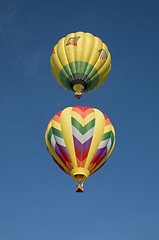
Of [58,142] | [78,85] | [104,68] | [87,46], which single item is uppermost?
[87,46]

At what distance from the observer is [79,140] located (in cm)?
2433

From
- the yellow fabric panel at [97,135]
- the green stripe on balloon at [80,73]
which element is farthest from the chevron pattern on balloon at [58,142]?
the green stripe on balloon at [80,73]

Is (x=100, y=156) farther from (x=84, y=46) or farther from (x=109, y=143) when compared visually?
(x=84, y=46)

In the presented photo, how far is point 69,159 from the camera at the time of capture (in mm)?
24172

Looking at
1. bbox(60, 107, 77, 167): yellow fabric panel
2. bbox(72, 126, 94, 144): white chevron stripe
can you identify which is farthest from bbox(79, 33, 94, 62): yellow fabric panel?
bbox(72, 126, 94, 144): white chevron stripe

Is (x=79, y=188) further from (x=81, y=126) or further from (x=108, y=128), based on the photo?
(x=108, y=128)

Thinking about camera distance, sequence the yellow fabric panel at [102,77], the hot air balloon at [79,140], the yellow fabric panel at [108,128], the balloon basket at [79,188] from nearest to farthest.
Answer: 1. the balloon basket at [79,188]
2. the hot air balloon at [79,140]
3. the yellow fabric panel at [108,128]
4. the yellow fabric panel at [102,77]

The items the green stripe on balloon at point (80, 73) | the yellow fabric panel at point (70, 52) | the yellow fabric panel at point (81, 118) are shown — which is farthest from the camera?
the yellow fabric panel at point (70, 52)

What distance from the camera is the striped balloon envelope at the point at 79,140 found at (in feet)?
79.2

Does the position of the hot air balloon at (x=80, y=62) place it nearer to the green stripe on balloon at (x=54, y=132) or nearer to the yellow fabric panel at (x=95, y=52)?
the yellow fabric panel at (x=95, y=52)

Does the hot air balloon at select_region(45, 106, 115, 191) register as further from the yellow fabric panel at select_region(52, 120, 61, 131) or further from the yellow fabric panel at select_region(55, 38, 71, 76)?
the yellow fabric panel at select_region(55, 38, 71, 76)

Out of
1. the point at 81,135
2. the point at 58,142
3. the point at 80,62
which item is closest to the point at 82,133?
the point at 81,135

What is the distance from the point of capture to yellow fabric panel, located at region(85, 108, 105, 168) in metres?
24.3

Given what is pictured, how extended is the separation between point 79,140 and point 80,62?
560 cm
